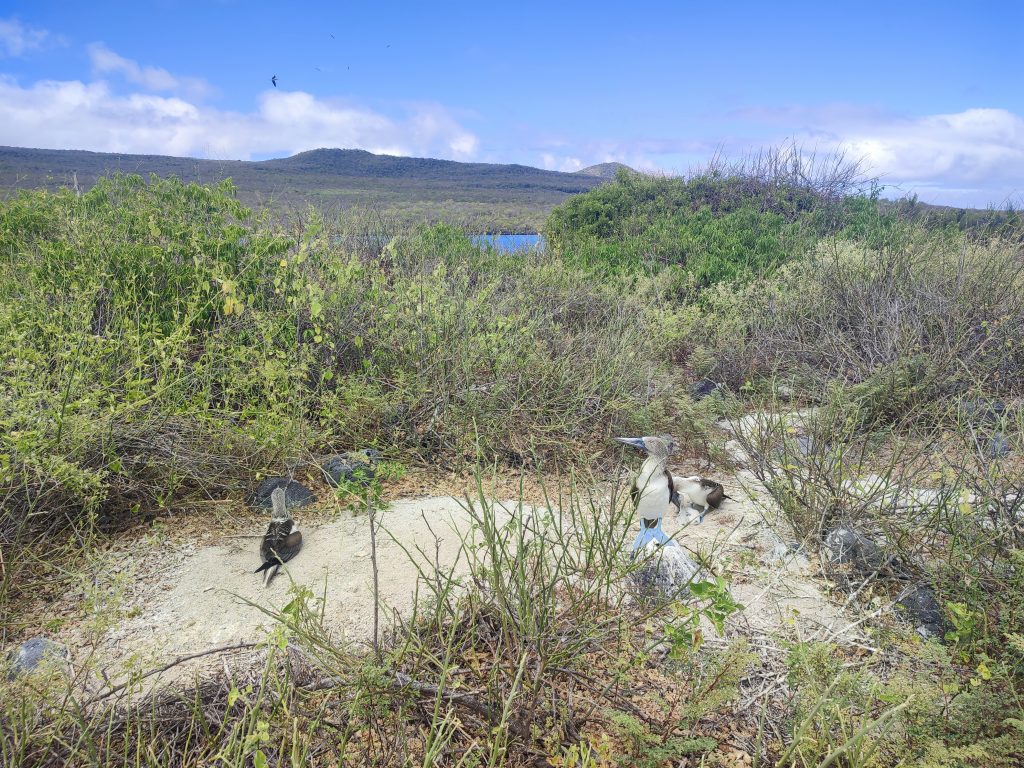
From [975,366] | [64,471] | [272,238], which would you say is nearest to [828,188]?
[975,366]

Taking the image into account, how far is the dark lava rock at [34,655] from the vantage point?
83.8 inches

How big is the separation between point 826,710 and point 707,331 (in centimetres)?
521

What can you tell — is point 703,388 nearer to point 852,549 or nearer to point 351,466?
point 852,549

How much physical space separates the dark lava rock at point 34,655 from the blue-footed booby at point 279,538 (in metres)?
0.75

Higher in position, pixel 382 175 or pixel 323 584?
pixel 382 175

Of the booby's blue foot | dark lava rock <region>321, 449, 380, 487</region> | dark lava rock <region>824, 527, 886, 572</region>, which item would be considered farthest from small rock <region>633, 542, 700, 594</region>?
dark lava rock <region>321, 449, 380, 487</region>

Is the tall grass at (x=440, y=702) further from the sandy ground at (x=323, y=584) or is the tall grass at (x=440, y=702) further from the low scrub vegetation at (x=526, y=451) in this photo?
the sandy ground at (x=323, y=584)

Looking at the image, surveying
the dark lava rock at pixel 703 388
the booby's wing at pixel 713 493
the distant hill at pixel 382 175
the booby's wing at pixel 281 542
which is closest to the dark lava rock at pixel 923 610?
the booby's wing at pixel 713 493

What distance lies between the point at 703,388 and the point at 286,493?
395cm

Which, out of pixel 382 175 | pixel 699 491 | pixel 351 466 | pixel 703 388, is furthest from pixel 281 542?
pixel 382 175

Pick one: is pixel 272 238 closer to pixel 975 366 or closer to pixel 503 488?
pixel 503 488

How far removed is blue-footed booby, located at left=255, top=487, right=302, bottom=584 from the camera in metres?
2.87

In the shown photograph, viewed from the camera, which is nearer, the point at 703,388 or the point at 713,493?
the point at 713,493

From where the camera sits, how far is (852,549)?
284 centimetres
